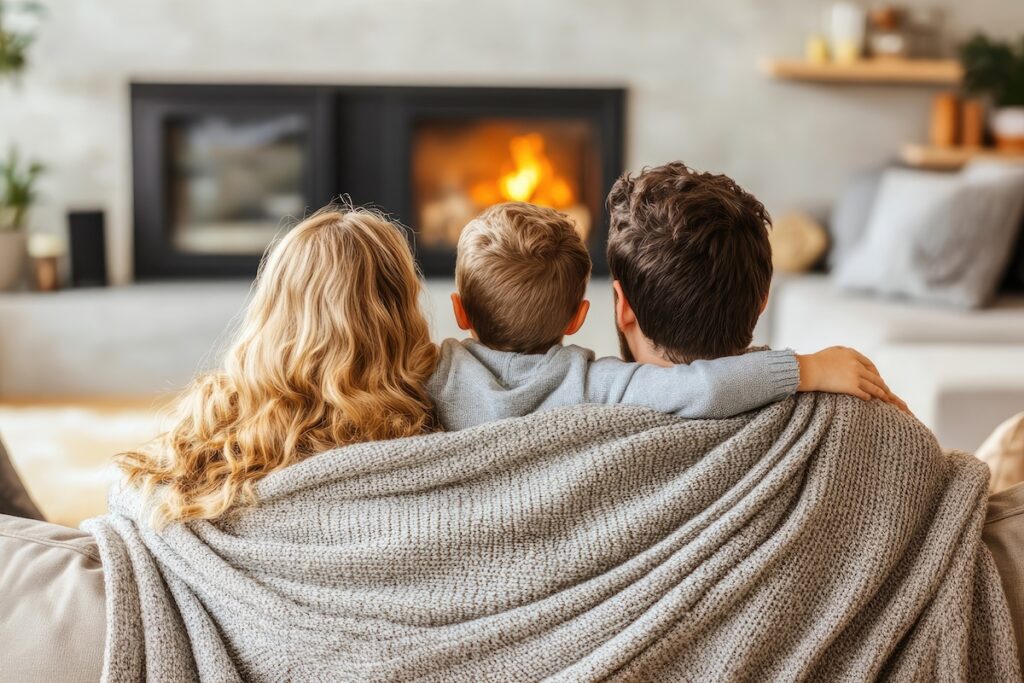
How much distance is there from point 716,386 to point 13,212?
3.66 m

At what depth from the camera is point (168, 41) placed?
418 cm

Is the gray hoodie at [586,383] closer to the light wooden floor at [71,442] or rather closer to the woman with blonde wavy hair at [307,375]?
the woman with blonde wavy hair at [307,375]

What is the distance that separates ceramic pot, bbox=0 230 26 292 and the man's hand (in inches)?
142

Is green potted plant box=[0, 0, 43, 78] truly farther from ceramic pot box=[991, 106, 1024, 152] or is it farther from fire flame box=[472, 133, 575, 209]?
ceramic pot box=[991, 106, 1024, 152]

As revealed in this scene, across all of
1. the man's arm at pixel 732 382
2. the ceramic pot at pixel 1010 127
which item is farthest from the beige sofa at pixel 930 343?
the man's arm at pixel 732 382

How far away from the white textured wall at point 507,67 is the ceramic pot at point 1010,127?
0.32 meters

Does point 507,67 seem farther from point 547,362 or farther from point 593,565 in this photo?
point 593,565

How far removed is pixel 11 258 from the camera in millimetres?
4082

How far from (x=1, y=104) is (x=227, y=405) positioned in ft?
11.3

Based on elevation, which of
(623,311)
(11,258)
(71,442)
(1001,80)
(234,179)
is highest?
(1001,80)

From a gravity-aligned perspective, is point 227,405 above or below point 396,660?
above

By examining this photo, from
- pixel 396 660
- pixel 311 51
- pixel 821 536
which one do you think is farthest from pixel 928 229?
pixel 396 660

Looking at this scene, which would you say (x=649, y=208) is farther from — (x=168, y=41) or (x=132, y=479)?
(x=168, y=41)

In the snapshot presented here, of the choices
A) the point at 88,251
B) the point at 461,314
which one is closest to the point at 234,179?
the point at 88,251
